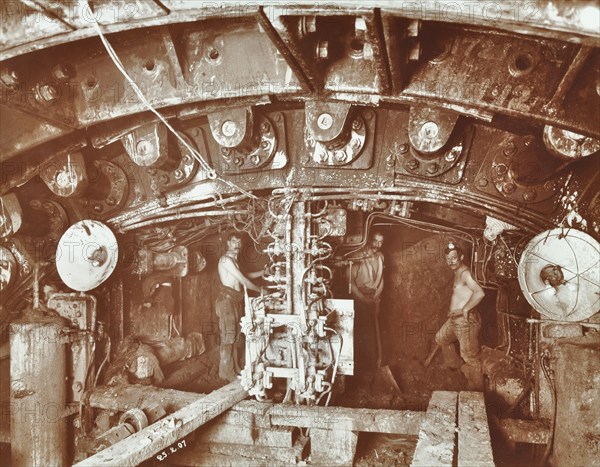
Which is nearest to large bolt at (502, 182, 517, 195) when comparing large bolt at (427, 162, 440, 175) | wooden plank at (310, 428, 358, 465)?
large bolt at (427, 162, 440, 175)

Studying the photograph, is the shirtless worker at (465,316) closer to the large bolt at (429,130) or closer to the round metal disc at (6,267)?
the large bolt at (429,130)

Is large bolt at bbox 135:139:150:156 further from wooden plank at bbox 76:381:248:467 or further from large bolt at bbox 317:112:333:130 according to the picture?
wooden plank at bbox 76:381:248:467

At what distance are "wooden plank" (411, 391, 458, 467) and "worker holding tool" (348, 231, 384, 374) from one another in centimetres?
260

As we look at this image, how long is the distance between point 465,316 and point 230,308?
12.1ft

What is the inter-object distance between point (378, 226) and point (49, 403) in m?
5.26

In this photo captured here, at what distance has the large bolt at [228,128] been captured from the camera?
183 inches

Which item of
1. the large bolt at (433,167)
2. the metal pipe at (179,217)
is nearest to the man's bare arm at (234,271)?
the metal pipe at (179,217)

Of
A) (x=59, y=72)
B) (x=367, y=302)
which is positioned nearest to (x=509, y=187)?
(x=367, y=302)

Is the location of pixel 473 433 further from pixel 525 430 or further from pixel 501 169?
pixel 501 169

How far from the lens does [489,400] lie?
17.5ft

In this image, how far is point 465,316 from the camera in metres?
6.30

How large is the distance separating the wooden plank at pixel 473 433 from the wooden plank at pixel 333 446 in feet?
3.78

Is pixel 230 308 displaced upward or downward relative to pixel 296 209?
downward

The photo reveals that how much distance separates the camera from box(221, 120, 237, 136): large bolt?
4648mm
